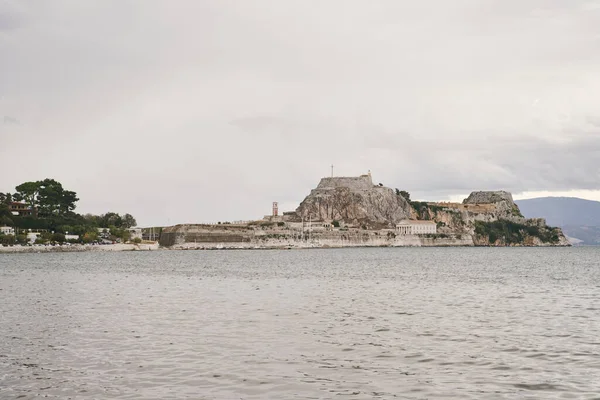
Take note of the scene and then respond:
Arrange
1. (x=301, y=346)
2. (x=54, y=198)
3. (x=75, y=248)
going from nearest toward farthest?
(x=301, y=346), (x=75, y=248), (x=54, y=198)

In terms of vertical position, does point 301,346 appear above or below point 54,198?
below

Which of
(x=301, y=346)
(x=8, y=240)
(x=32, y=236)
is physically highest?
(x=32, y=236)

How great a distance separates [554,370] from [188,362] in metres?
10.3

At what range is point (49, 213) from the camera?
185875 mm

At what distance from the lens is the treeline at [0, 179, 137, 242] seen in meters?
175

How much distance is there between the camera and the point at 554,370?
64.6ft

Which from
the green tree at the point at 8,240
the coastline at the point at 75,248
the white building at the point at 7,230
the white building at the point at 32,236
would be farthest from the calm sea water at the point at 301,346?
the white building at the point at 7,230

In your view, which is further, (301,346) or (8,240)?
(8,240)

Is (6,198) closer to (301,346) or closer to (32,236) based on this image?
(32,236)

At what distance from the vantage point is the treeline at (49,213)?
17525 centimetres

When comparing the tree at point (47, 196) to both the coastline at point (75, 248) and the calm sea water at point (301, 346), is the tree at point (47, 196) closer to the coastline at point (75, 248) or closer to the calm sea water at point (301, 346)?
the coastline at point (75, 248)

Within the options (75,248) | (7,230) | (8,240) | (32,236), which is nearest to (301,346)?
(8,240)

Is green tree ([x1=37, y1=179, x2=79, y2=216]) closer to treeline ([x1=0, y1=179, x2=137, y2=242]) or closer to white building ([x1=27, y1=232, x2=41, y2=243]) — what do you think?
treeline ([x1=0, y1=179, x2=137, y2=242])

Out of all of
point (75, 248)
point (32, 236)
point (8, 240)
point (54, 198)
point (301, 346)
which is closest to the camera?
point (301, 346)
